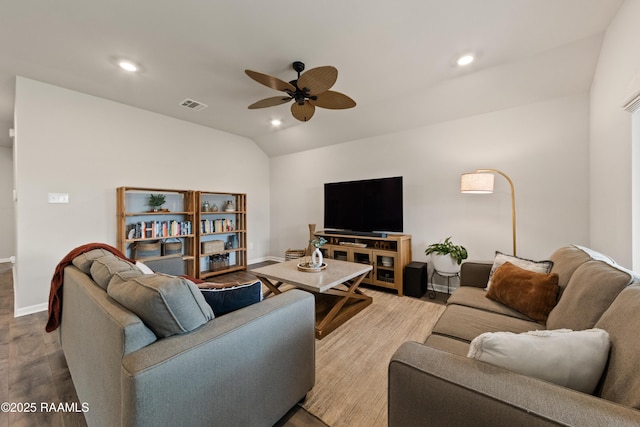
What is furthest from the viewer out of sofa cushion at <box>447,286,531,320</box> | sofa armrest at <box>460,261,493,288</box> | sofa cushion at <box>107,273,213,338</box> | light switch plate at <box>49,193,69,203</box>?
light switch plate at <box>49,193,69,203</box>

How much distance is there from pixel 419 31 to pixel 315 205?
3.30 meters

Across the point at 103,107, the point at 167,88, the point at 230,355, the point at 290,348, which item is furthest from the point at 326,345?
the point at 103,107

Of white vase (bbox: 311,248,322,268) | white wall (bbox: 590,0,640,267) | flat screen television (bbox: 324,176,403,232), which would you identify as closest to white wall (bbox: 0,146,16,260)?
flat screen television (bbox: 324,176,403,232)

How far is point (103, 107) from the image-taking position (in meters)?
3.37

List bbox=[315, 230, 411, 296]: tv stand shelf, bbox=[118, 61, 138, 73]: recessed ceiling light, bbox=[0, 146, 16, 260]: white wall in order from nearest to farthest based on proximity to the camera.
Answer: bbox=[118, 61, 138, 73]: recessed ceiling light
bbox=[315, 230, 411, 296]: tv stand shelf
bbox=[0, 146, 16, 260]: white wall

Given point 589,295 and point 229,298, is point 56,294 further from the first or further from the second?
point 589,295

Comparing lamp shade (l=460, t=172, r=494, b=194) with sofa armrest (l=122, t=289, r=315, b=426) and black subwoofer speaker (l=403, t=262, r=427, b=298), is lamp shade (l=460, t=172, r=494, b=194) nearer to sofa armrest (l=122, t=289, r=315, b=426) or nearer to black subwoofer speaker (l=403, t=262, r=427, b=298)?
black subwoofer speaker (l=403, t=262, r=427, b=298)

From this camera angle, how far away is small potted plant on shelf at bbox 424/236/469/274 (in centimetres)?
301

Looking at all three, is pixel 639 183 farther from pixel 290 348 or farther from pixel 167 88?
pixel 167 88

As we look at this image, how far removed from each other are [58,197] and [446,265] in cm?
486

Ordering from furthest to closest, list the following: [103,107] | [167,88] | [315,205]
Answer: [315,205] → [103,107] → [167,88]

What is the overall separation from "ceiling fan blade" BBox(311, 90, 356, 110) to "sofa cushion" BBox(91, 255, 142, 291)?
84.8 inches

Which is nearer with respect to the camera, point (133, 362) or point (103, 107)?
point (133, 362)

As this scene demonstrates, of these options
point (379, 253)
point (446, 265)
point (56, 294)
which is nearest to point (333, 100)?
point (379, 253)
